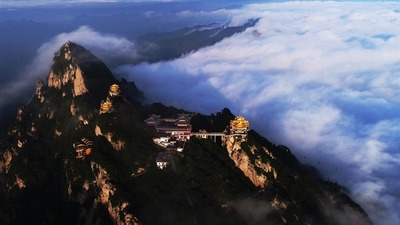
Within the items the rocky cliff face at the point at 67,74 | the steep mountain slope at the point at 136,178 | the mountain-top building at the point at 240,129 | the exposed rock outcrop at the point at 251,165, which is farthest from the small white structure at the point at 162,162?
the rocky cliff face at the point at 67,74

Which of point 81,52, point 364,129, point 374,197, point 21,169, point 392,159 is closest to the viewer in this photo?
point 21,169

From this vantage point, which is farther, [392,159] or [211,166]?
[392,159]

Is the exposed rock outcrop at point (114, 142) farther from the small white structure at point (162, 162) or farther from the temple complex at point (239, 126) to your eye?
the temple complex at point (239, 126)

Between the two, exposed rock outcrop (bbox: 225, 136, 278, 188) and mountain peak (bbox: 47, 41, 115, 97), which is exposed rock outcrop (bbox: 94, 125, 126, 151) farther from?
mountain peak (bbox: 47, 41, 115, 97)

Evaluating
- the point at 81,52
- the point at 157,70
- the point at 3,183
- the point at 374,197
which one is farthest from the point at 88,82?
the point at 157,70

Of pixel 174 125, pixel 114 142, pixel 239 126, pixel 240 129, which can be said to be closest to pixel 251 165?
pixel 240 129

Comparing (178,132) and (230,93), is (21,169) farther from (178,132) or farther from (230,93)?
(230,93)

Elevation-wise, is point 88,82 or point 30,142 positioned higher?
point 88,82
